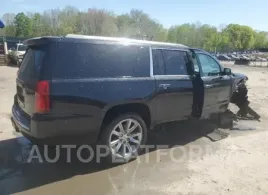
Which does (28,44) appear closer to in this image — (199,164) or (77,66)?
(77,66)

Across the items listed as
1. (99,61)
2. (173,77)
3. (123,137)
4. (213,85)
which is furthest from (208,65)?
(99,61)

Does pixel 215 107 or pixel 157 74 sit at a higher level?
pixel 157 74

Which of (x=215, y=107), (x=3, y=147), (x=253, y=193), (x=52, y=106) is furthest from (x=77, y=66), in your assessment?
(x=215, y=107)

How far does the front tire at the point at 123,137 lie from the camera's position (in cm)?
435

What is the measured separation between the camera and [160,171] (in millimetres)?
4391

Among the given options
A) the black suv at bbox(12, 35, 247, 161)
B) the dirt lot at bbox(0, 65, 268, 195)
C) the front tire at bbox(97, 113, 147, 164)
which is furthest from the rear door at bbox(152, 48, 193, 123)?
the dirt lot at bbox(0, 65, 268, 195)

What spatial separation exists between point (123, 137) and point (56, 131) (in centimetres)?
114

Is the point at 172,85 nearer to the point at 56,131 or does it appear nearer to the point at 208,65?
the point at 208,65

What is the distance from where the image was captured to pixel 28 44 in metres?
4.33

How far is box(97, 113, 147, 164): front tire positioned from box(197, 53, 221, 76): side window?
6.28 ft

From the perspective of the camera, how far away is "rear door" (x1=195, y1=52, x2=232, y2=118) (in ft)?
→ 18.7

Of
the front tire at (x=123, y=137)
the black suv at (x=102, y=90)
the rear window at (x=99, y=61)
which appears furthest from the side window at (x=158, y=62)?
the front tire at (x=123, y=137)

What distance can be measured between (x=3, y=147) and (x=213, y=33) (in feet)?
367

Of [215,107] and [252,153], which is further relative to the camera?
[215,107]
